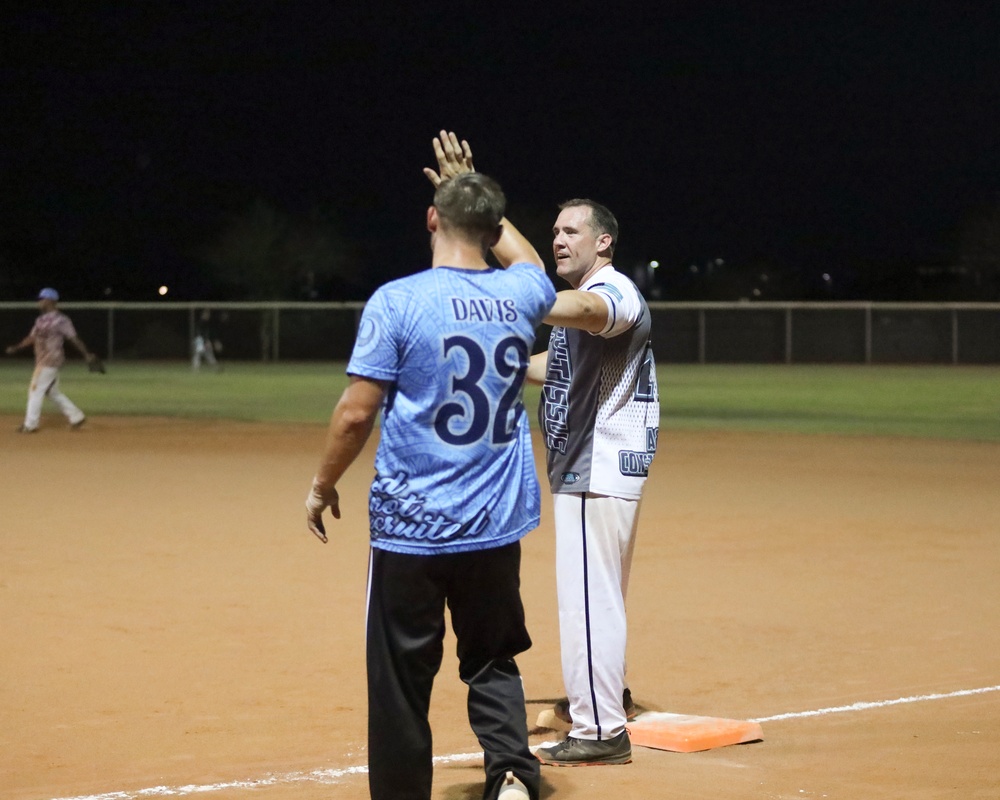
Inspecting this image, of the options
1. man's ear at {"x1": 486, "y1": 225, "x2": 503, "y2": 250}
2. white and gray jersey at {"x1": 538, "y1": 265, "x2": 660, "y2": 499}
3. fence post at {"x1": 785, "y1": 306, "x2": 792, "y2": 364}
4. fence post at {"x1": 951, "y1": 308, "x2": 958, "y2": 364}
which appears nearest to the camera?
man's ear at {"x1": 486, "y1": 225, "x2": 503, "y2": 250}

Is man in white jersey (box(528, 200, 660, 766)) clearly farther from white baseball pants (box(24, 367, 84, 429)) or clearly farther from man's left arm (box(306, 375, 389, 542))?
white baseball pants (box(24, 367, 84, 429))

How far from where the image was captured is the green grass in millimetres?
22703

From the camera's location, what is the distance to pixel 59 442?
18.6m

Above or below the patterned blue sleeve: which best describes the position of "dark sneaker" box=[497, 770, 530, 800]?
below

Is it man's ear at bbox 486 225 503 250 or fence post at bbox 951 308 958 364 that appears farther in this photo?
fence post at bbox 951 308 958 364

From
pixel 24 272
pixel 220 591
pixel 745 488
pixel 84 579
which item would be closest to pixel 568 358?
pixel 220 591

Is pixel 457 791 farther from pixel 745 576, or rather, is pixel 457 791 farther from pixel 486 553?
pixel 745 576

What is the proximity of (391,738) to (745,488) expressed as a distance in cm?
1012

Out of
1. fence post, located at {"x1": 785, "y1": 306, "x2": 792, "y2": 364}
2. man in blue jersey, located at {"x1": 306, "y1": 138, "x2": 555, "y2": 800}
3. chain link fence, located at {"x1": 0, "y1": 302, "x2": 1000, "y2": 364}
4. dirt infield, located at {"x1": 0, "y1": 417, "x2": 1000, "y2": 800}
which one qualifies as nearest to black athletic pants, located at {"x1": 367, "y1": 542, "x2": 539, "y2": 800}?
man in blue jersey, located at {"x1": 306, "y1": 138, "x2": 555, "y2": 800}

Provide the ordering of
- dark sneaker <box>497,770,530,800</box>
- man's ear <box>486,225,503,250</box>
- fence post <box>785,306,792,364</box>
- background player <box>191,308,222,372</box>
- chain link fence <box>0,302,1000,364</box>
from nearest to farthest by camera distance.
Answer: man's ear <box>486,225,503,250</box> → dark sneaker <box>497,770,530,800</box> → background player <box>191,308,222,372</box> → chain link fence <box>0,302,1000,364</box> → fence post <box>785,306,792,364</box>

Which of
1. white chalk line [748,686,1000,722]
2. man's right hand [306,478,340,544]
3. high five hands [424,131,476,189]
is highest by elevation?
high five hands [424,131,476,189]

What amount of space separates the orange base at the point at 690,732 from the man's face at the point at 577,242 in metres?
1.81

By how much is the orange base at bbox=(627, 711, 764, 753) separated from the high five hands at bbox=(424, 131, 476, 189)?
2.35m

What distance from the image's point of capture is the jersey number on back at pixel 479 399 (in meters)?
4.00
